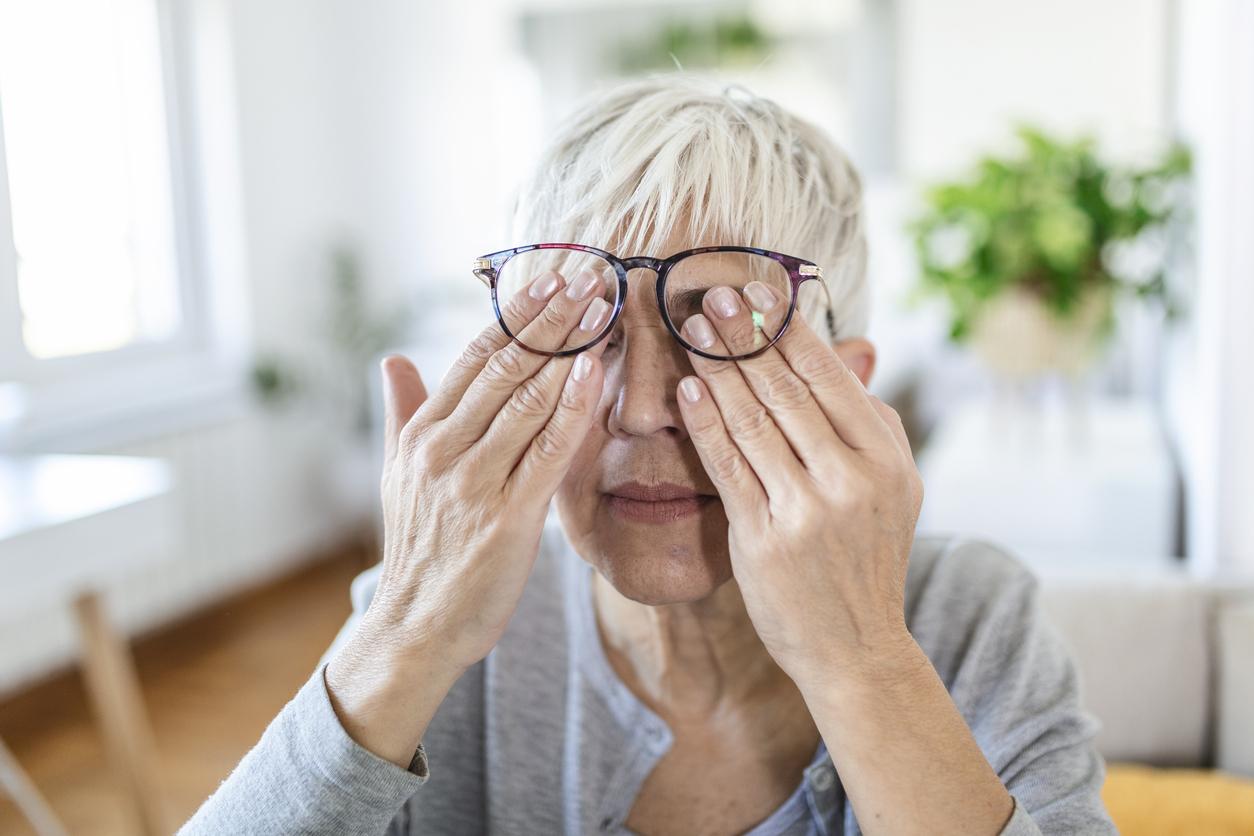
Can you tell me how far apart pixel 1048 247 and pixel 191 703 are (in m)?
2.62

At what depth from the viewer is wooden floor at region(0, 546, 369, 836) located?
2613 mm

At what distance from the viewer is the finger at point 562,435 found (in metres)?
0.86

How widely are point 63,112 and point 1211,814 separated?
3419mm

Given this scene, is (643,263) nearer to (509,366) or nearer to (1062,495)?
(509,366)

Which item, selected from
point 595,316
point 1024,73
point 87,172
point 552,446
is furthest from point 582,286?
point 1024,73

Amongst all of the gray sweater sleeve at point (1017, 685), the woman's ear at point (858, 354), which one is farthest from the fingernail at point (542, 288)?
the gray sweater sleeve at point (1017, 685)

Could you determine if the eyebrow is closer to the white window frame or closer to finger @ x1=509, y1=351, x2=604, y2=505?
finger @ x1=509, y1=351, x2=604, y2=505

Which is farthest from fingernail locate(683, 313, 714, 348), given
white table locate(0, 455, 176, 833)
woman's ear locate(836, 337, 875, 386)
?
white table locate(0, 455, 176, 833)

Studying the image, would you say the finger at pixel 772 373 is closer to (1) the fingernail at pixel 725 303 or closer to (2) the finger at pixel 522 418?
(1) the fingernail at pixel 725 303

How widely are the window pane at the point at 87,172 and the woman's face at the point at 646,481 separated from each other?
2745 mm

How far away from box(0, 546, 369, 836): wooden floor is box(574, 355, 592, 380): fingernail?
5.74 ft

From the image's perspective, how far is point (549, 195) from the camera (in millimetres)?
1034

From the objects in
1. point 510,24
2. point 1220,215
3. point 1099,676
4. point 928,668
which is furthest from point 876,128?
point 928,668

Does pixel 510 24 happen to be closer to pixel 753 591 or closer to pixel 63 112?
pixel 63 112
